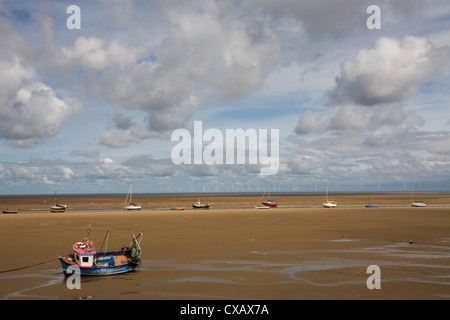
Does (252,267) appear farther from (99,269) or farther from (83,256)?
(83,256)

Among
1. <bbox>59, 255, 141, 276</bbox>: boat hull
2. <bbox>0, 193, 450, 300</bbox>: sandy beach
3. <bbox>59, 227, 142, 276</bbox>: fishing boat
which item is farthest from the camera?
<bbox>59, 227, 142, 276</bbox>: fishing boat

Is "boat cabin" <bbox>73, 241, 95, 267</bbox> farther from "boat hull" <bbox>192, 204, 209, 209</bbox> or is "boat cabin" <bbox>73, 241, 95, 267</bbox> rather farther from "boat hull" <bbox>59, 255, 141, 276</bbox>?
"boat hull" <bbox>192, 204, 209, 209</bbox>

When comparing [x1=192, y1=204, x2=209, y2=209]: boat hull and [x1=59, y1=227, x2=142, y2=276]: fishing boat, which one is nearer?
[x1=59, y1=227, x2=142, y2=276]: fishing boat

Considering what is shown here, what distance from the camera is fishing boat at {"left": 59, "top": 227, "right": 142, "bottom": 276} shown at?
24188 millimetres

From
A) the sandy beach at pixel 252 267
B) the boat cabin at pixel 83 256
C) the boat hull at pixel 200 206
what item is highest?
the boat cabin at pixel 83 256

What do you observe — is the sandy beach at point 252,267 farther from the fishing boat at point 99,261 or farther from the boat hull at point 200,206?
the boat hull at point 200,206

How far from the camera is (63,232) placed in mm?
49062

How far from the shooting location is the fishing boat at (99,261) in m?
24.2

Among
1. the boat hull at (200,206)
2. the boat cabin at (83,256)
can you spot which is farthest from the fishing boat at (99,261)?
the boat hull at (200,206)

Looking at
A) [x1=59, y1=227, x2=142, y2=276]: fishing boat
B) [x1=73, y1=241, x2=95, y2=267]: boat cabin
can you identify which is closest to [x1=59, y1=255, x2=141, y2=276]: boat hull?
[x1=59, y1=227, x2=142, y2=276]: fishing boat

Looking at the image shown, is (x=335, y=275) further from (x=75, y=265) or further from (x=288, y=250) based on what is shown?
(x=75, y=265)

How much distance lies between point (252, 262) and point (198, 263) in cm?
395
